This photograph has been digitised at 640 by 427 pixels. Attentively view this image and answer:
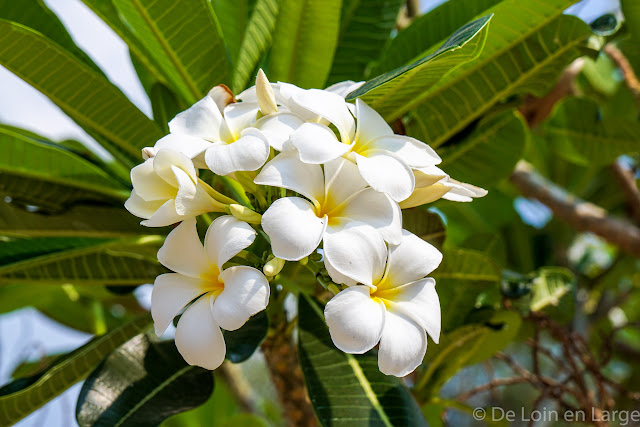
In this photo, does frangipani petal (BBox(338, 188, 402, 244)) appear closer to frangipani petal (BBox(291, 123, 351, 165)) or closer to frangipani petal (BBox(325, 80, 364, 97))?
frangipani petal (BBox(291, 123, 351, 165))

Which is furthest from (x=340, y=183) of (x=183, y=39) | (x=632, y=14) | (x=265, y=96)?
(x=632, y=14)

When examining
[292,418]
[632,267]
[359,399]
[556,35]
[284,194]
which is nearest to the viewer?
[284,194]

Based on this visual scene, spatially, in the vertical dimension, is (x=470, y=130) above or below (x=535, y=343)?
above

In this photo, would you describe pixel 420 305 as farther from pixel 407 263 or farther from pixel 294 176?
pixel 294 176

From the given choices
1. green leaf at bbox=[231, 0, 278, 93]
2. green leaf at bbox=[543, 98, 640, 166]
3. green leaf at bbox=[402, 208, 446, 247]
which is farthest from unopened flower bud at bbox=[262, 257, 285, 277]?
green leaf at bbox=[543, 98, 640, 166]

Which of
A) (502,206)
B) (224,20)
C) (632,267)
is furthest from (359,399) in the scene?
(632,267)

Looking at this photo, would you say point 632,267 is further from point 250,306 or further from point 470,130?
point 250,306

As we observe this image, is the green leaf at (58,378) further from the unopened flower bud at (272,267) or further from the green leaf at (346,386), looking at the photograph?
the unopened flower bud at (272,267)
